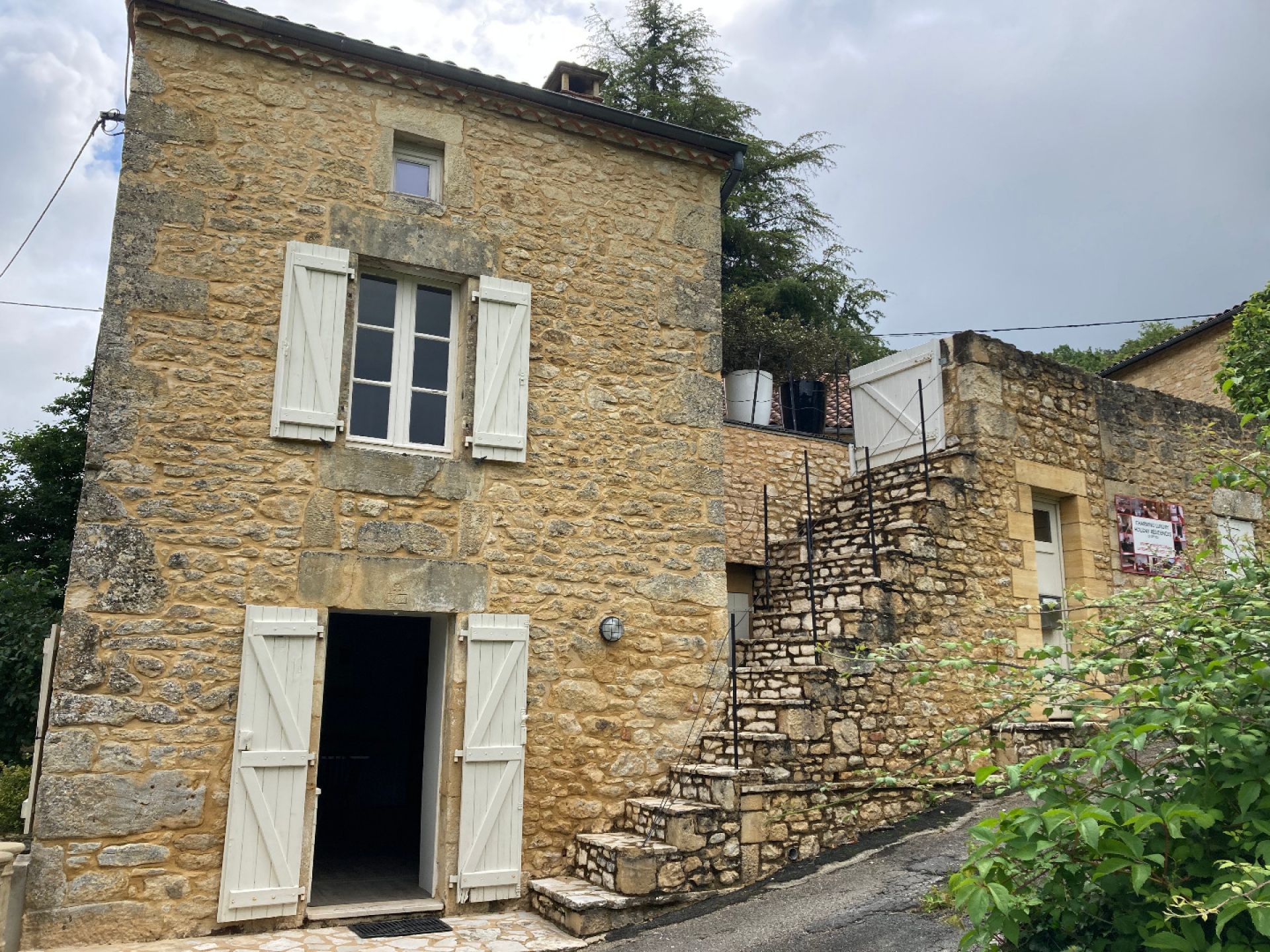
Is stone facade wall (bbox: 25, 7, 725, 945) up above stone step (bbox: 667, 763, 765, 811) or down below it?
above

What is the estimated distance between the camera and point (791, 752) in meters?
6.71

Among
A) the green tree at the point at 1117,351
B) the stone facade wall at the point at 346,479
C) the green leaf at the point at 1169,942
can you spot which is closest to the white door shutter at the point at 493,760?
the stone facade wall at the point at 346,479

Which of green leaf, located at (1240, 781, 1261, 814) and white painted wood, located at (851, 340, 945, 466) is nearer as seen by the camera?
green leaf, located at (1240, 781, 1261, 814)

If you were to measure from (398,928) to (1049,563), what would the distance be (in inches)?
254

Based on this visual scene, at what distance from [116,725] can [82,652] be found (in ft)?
1.44

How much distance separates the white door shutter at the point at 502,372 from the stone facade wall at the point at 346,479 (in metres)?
0.11

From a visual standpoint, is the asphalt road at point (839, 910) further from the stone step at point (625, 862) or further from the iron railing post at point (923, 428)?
the iron railing post at point (923, 428)

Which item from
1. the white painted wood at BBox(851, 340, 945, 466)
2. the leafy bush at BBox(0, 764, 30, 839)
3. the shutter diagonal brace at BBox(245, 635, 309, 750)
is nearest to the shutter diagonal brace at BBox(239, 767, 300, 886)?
the shutter diagonal brace at BBox(245, 635, 309, 750)

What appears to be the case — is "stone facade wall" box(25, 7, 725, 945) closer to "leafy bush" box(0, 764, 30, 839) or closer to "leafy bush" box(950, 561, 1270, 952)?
"leafy bush" box(0, 764, 30, 839)

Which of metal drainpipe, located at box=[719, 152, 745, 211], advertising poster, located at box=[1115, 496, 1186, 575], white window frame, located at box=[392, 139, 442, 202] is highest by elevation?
metal drainpipe, located at box=[719, 152, 745, 211]

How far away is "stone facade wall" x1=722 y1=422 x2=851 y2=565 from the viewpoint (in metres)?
10.0

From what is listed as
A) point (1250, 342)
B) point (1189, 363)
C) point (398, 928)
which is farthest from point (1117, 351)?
point (398, 928)

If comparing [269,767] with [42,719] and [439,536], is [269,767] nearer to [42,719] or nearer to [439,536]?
[42,719]

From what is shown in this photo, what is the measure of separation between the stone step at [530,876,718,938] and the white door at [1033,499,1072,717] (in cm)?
452
